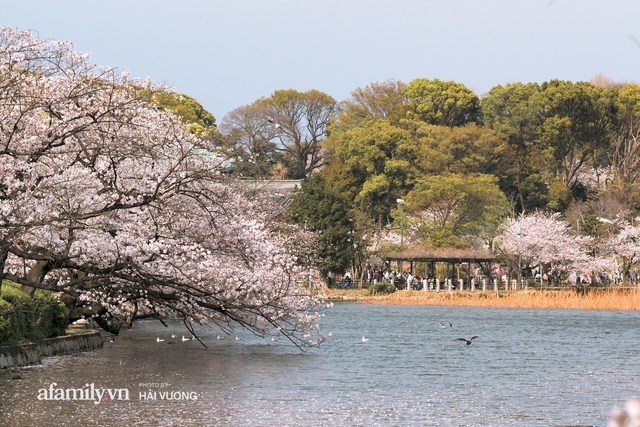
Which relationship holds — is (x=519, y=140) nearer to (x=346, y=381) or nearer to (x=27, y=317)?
(x=346, y=381)

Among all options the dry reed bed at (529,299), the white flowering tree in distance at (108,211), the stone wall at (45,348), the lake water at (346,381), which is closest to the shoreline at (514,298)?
the dry reed bed at (529,299)

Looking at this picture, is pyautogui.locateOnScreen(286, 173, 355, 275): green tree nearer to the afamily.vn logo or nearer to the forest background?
the forest background

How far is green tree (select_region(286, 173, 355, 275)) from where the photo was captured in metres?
61.4

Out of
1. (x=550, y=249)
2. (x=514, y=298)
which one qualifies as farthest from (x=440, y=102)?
(x=514, y=298)

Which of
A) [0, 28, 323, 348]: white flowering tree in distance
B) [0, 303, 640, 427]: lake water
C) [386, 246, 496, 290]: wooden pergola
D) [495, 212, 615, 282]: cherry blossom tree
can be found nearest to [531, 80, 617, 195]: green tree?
[495, 212, 615, 282]: cherry blossom tree

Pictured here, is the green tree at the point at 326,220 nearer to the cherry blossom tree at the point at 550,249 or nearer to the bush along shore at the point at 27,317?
the cherry blossom tree at the point at 550,249

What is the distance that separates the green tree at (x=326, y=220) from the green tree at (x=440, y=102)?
2166 cm

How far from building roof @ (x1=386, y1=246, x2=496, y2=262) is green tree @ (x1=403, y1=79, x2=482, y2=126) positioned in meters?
25.2

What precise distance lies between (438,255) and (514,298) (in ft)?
22.8

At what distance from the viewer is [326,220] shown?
6141cm

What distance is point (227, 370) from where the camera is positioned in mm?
19875

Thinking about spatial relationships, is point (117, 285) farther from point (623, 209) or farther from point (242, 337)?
point (623, 209)

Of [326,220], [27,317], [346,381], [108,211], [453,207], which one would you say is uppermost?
[453,207]

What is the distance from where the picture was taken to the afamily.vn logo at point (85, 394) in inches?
598
